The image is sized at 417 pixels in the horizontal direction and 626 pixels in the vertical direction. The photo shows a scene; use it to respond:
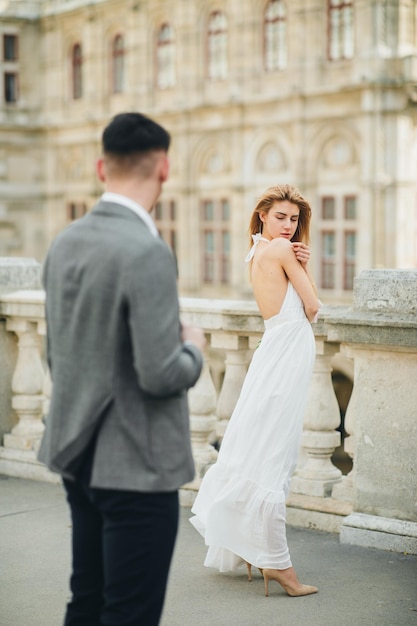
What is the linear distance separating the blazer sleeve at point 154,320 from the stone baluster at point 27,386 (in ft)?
12.8

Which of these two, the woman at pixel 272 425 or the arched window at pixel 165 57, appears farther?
the arched window at pixel 165 57

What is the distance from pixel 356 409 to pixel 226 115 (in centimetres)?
2299

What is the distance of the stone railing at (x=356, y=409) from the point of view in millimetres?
4828

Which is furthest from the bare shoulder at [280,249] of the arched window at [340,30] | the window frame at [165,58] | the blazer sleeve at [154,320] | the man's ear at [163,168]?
the window frame at [165,58]

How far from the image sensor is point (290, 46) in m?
25.5

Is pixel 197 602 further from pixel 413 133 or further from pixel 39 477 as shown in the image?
pixel 413 133

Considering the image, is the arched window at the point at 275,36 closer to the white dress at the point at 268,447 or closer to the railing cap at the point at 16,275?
the railing cap at the point at 16,275

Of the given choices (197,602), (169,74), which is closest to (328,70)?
(169,74)

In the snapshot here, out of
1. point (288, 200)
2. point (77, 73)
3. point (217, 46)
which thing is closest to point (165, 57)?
point (217, 46)

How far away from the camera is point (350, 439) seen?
524 centimetres

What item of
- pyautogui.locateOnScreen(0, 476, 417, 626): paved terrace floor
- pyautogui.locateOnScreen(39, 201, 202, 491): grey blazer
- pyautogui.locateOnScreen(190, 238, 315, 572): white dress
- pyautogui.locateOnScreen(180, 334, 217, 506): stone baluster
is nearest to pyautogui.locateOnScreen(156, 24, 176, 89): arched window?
pyautogui.locateOnScreen(180, 334, 217, 506): stone baluster

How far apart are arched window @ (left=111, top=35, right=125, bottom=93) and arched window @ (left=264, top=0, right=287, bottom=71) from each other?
6.00 meters

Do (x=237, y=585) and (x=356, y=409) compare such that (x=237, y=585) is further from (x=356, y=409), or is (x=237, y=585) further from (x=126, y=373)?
(x=126, y=373)

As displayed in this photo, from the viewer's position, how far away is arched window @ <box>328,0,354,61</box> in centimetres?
2462
